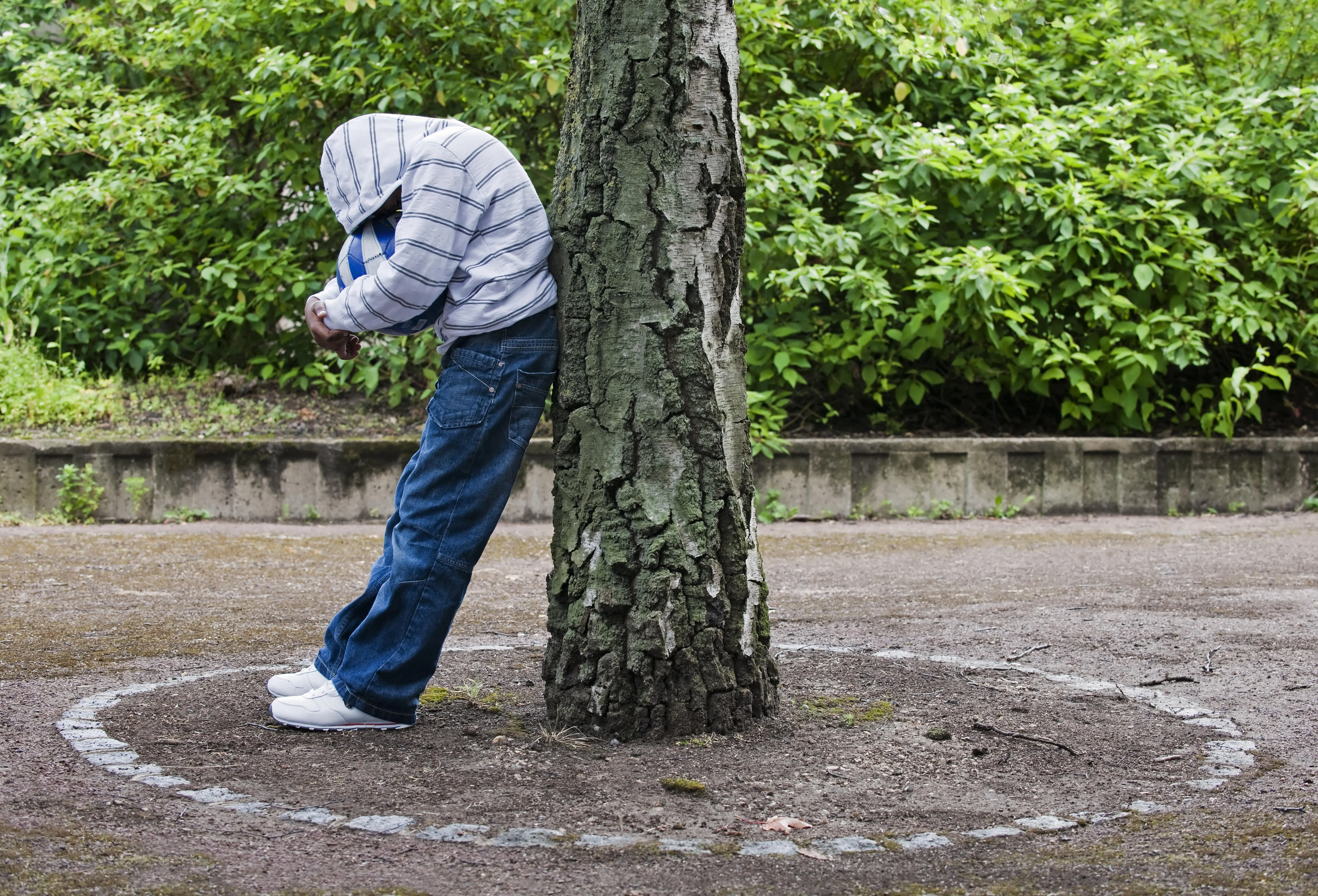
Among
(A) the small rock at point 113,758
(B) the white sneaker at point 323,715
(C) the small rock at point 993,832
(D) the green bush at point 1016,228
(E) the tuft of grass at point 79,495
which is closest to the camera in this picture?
(C) the small rock at point 993,832

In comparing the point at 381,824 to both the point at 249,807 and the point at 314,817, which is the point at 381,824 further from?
the point at 249,807

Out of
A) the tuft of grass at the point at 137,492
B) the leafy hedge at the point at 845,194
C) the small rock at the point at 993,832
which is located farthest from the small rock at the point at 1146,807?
the tuft of grass at the point at 137,492

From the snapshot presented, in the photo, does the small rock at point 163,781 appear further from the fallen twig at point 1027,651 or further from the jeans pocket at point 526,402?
the fallen twig at point 1027,651

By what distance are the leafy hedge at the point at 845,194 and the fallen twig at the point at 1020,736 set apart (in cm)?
496

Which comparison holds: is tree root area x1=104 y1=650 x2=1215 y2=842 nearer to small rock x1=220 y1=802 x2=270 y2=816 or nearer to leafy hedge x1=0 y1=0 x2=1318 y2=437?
small rock x1=220 y1=802 x2=270 y2=816

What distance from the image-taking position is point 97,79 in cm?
917

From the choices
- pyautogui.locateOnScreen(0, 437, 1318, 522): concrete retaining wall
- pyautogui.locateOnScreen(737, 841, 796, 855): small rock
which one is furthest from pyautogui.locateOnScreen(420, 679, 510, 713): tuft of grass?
pyautogui.locateOnScreen(0, 437, 1318, 522): concrete retaining wall

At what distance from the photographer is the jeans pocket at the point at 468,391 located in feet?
9.74

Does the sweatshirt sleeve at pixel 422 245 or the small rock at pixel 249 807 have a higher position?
the sweatshirt sleeve at pixel 422 245

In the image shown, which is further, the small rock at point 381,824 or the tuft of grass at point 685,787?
the tuft of grass at point 685,787

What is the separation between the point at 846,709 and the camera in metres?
3.28

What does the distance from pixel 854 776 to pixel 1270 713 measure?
4.41 feet

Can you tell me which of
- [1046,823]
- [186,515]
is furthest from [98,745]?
[186,515]

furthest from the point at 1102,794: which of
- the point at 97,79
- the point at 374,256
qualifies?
the point at 97,79
